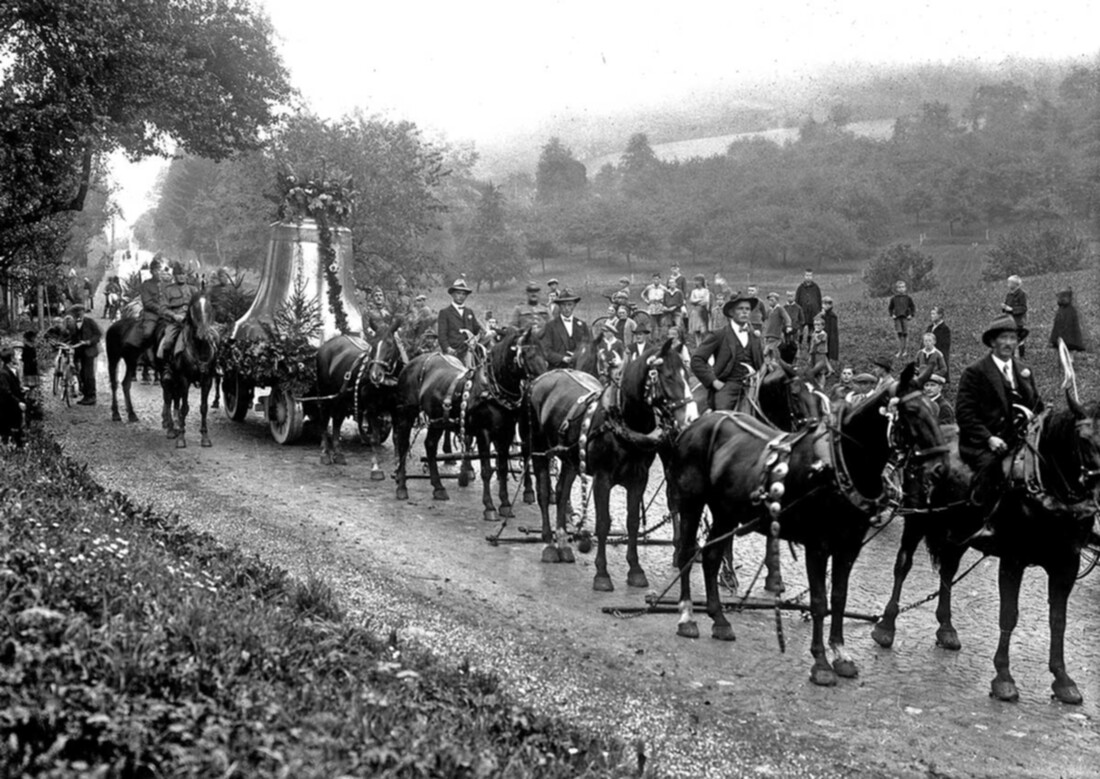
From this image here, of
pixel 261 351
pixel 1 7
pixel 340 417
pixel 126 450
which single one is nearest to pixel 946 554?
pixel 340 417

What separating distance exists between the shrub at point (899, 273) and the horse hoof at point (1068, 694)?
26.4m

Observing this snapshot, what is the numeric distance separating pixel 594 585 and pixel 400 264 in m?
26.6

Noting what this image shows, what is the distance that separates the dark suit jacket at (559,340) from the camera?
460 inches

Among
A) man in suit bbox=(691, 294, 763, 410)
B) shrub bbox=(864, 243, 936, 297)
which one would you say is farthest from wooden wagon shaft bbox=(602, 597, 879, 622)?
shrub bbox=(864, 243, 936, 297)

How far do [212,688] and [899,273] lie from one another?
3104 cm

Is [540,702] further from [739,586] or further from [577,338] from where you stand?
[577,338]

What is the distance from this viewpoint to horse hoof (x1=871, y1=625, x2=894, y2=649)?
25.2 ft

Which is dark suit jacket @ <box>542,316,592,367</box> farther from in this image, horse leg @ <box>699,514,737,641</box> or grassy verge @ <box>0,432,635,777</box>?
grassy verge @ <box>0,432,635,777</box>

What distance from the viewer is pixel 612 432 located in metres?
9.01

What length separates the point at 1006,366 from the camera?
7.61m

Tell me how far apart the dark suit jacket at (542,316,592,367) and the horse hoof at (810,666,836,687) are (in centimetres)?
562

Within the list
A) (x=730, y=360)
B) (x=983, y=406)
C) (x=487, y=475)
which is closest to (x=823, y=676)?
(x=983, y=406)

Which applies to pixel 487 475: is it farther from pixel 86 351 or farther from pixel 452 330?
pixel 86 351

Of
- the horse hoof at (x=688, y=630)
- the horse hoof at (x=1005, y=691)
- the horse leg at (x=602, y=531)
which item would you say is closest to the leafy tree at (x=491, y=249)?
the horse leg at (x=602, y=531)
